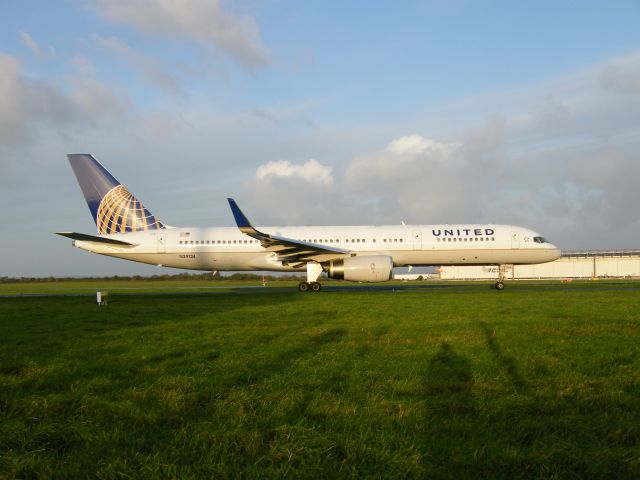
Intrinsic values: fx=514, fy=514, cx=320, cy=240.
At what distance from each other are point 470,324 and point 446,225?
1898 cm

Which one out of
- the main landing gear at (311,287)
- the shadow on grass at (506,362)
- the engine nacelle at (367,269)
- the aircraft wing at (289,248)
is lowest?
the shadow on grass at (506,362)

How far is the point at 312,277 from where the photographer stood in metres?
27.7

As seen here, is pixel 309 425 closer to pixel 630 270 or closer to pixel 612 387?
pixel 612 387

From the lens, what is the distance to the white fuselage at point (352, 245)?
28.5 metres

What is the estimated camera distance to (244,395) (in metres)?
5.10

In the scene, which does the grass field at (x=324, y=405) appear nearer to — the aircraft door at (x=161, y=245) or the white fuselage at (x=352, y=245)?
the white fuselage at (x=352, y=245)

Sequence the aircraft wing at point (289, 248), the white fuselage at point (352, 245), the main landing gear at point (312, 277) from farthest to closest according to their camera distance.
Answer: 1. the white fuselage at point (352, 245)
2. the main landing gear at point (312, 277)
3. the aircraft wing at point (289, 248)

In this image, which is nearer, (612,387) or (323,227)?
(612,387)

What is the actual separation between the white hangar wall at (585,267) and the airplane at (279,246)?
40598 mm

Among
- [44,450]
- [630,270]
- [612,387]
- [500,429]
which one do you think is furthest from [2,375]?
[630,270]

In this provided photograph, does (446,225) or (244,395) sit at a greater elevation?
(446,225)

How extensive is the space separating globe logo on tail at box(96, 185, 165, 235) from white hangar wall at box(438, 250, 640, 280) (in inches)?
1963

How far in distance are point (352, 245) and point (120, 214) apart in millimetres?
13901

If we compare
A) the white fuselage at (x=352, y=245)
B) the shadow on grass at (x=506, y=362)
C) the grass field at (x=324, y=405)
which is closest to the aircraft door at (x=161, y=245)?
the white fuselage at (x=352, y=245)
